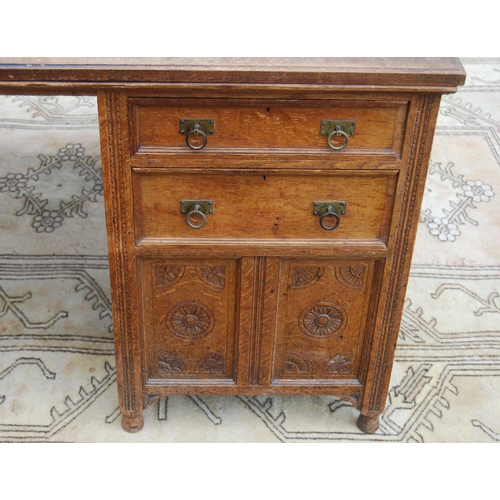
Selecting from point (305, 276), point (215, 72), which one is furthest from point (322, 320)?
point (215, 72)

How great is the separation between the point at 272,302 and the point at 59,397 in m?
0.72

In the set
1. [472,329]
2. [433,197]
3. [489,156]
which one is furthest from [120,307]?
[489,156]

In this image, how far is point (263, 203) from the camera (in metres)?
1.62

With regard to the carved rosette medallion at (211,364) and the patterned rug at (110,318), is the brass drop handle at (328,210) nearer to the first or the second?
the carved rosette medallion at (211,364)

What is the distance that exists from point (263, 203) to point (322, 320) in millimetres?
373

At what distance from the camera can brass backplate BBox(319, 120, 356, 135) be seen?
59.3 inches

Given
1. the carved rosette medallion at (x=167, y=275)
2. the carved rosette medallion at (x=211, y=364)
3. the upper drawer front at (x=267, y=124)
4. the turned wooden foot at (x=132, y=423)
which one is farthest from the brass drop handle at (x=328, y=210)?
the turned wooden foot at (x=132, y=423)

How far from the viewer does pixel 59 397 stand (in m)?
2.07

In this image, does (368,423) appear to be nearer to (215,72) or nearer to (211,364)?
(211,364)

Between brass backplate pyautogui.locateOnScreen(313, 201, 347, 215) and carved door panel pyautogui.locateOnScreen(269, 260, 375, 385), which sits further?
carved door panel pyautogui.locateOnScreen(269, 260, 375, 385)

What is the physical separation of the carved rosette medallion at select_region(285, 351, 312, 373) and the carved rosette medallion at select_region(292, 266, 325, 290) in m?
0.21

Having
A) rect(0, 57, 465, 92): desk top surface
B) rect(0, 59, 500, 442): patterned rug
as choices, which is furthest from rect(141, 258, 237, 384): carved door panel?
rect(0, 57, 465, 92): desk top surface

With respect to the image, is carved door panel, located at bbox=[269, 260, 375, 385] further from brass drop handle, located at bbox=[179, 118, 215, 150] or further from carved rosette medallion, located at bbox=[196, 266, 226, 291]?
brass drop handle, located at bbox=[179, 118, 215, 150]

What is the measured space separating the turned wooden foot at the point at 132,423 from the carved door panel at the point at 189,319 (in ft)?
0.45
